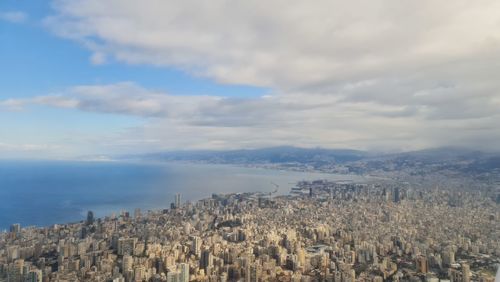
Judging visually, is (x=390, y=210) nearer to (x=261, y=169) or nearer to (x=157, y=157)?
(x=261, y=169)

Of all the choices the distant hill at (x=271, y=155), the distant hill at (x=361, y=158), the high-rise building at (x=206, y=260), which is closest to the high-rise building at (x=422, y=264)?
the high-rise building at (x=206, y=260)

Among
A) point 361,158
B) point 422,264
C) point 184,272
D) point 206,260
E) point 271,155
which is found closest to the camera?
point 184,272

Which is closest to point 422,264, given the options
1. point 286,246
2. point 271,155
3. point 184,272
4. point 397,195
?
point 286,246

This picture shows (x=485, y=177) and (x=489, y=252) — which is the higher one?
(x=485, y=177)

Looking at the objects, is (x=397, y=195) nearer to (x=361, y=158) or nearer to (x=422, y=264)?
(x=422, y=264)

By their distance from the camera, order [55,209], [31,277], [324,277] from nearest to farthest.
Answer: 1. [31,277]
2. [324,277]
3. [55,209]

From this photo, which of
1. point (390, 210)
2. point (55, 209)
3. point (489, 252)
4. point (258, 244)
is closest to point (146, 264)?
point (258, 244)

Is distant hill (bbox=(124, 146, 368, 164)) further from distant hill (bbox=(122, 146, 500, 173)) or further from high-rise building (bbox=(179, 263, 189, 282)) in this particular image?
high-rise building (bbox=(179, 263, 189, 282))

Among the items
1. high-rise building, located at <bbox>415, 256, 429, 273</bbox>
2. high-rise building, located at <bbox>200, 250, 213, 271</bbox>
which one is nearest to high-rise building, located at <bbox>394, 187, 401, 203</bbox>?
high-rise building, located at <bbox>415, 256, 429, 273</bbox>
